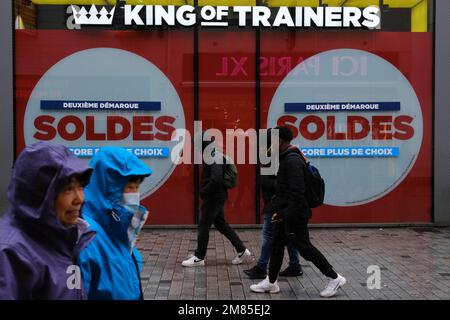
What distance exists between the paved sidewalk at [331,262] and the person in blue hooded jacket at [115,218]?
3432 mm

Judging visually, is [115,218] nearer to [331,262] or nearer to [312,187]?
[312,187]

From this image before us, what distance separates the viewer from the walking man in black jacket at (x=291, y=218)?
6.07 m

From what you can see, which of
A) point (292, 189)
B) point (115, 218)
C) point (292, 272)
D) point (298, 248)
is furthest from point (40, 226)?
point (292, 272)

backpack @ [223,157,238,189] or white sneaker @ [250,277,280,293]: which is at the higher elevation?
backpack @ [223,157,238,189]

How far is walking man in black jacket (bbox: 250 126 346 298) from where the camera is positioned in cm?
607

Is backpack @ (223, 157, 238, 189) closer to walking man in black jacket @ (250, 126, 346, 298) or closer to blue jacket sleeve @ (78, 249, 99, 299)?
walking man in black jacket @ (250, 126, 346, 298)

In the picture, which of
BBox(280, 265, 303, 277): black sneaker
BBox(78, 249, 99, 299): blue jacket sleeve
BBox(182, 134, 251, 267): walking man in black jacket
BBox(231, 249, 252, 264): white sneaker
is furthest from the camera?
BBox(231, 249, 252, 264): white sneaker

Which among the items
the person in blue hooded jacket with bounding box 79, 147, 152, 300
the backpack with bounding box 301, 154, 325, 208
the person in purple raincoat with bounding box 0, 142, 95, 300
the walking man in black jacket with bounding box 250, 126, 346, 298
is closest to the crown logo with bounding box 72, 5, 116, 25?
the walking man in black jacket with bounding box 250, 126, 346, 298

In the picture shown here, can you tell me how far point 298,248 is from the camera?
618 centimetres

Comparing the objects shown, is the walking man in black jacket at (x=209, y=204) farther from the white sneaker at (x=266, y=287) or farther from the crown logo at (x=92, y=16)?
the crown logo at (x=92, y=16)

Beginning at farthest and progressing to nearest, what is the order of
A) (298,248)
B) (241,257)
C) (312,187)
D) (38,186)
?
(241,257), (312,187), (298,248), (38,186)

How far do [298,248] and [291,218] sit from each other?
0.35 meters
